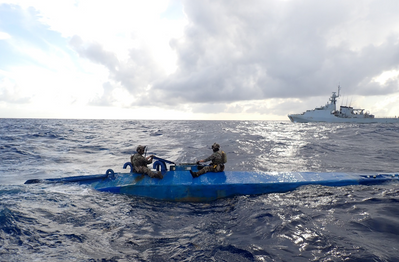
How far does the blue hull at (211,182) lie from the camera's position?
7.51m

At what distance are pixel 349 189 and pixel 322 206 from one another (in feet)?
7.61

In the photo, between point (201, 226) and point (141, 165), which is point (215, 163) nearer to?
point (141, 165)

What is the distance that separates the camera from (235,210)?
6.44 meters

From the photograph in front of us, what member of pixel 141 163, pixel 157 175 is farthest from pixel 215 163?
pixel 141 163

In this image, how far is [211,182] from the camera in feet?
25.2

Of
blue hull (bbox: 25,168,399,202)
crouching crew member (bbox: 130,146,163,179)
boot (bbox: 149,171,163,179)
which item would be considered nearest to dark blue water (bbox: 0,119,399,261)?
blue hull (bbox: 25,168,399,202)

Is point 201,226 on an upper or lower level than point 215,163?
lower

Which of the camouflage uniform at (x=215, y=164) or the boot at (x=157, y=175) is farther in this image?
the camouflage uniform at (x=215, y=164)

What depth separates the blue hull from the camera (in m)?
7.51

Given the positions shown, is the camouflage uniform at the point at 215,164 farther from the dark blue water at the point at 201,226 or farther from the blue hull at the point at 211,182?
the dark blue water at the point at 201,226

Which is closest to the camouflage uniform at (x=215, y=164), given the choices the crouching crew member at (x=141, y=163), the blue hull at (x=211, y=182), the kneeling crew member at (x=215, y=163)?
the kneeling crew member at (x=215, y=163)

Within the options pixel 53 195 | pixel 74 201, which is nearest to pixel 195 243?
pixel 74 201

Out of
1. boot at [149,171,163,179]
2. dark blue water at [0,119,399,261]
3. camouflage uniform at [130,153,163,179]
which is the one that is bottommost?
dark blue water at [0,119,399,261]

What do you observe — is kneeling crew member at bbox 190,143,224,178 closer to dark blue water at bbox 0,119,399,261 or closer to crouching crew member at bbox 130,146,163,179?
dark blue water at bbox 0,119,399,261
